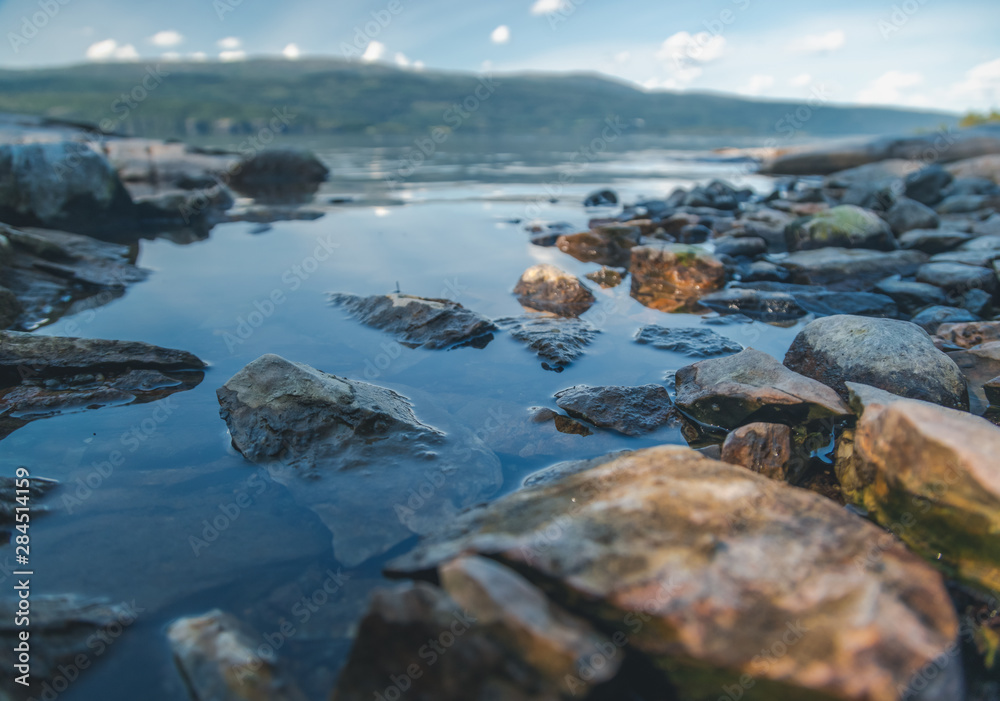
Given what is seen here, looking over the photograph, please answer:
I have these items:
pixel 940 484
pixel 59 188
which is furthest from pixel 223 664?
pixel 59 188

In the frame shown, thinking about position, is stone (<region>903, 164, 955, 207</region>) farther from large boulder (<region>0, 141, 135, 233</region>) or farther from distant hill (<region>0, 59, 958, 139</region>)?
distant hill (<region>0, 59, 958, 139</region>)

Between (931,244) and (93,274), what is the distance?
11.3 m

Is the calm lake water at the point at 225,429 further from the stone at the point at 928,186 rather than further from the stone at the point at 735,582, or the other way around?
the stone at the point at 928,186

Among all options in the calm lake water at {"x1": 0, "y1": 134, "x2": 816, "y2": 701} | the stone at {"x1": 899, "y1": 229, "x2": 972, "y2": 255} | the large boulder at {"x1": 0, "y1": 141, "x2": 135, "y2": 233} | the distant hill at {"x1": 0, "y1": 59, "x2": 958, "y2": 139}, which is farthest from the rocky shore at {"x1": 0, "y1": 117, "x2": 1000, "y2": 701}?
the distant hill at {"x1": 0, "y1": 59, "x2": 958, "y2": 139}

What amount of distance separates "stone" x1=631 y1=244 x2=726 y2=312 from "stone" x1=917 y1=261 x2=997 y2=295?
225 centimetres

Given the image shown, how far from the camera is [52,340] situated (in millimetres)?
4086

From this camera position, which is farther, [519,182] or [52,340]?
[519,182]

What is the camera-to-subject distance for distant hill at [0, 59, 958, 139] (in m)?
91.6

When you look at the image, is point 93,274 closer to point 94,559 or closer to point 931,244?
point 94,559

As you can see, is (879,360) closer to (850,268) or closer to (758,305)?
(758,305)

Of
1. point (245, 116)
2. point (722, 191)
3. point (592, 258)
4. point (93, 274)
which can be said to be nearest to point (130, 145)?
point (93, 274)

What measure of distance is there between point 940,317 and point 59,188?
13.1 m

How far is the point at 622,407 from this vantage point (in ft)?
12.2

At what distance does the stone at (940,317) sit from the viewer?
5.22m
